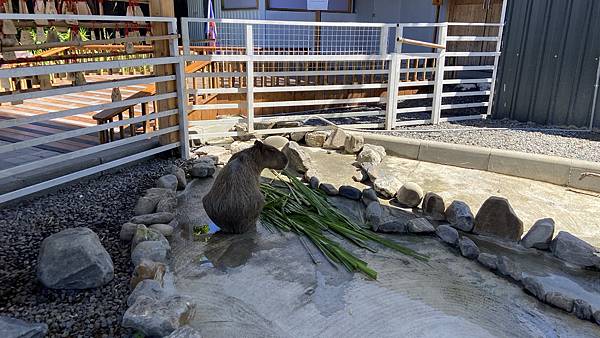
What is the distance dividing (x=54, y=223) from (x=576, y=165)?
5.51 metres

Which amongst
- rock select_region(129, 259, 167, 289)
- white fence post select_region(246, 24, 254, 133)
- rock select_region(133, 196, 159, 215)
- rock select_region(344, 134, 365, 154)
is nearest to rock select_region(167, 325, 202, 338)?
rock select_region(129, 259, 167, 289)

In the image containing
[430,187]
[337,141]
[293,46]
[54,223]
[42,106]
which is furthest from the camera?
[293,46]

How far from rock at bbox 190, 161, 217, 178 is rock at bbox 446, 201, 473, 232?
2681mm

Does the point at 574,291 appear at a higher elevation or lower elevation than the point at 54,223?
lower

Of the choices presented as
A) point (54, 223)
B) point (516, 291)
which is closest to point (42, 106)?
point (54, 223)

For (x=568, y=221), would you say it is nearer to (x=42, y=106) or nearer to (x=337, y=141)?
(x=337, y=141)

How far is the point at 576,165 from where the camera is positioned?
5.45 meters

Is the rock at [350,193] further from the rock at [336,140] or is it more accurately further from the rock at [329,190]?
the rock at [336,140]

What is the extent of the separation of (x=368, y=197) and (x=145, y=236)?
92.2 inches

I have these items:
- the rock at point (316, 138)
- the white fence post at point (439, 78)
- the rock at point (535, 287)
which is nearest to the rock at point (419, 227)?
the rock at point (535, 287)

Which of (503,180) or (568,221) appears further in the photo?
(503,180)

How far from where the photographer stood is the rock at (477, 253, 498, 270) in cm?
362

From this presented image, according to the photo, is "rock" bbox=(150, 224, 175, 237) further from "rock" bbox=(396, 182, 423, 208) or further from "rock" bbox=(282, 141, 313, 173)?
"rock" bbox=(396, 182, 423, 208)

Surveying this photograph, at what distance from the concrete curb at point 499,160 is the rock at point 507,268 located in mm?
2444
